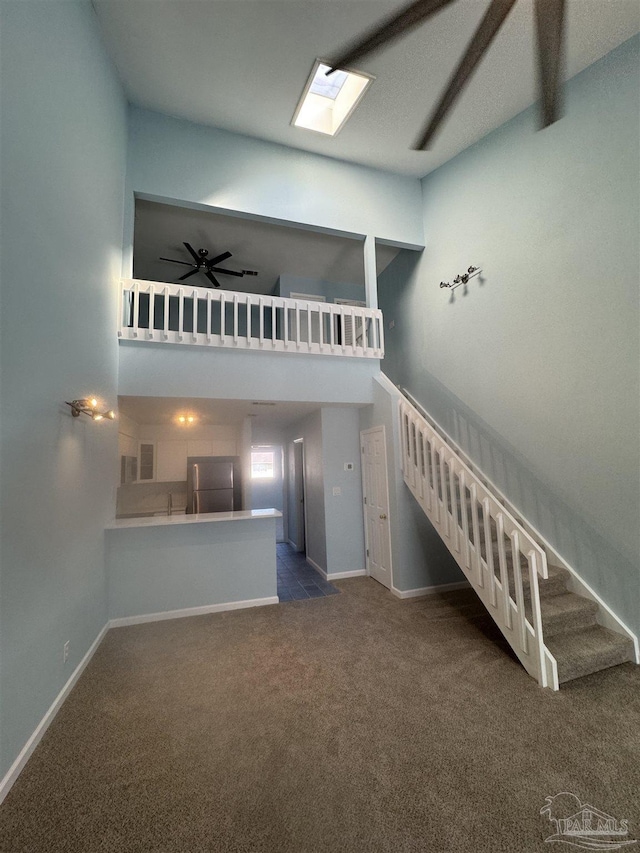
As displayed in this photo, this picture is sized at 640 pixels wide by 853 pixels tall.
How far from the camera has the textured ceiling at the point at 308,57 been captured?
321 cm

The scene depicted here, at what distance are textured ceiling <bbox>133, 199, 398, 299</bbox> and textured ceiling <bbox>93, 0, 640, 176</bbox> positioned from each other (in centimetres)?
119

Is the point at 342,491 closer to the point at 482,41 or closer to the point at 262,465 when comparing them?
the point at 482,41

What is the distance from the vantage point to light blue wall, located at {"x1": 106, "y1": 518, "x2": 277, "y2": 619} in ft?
12.1

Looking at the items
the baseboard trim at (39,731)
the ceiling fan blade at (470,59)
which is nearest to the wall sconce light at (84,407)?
the baseboard trim at (39,731)

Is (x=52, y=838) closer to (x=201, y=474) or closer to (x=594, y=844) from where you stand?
(x=594, y=844)

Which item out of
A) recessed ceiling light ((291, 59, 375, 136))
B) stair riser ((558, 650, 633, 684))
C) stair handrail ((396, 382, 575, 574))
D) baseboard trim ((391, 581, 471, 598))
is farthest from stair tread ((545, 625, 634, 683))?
recessed ceiling light ((291, 59, 375, 136))

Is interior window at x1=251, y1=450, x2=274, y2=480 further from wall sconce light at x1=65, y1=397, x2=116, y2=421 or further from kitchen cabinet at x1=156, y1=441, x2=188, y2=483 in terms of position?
wall sconce light at x1=65, y1=397, x2=116, y2=421

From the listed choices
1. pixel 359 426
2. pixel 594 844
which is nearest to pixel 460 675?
pixel 594 844

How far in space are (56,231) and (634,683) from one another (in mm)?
5152

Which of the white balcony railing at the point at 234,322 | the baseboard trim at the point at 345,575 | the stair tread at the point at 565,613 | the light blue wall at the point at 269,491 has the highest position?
the white balcony railing at the point at 234,322

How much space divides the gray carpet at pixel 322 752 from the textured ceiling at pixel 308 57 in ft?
15.3

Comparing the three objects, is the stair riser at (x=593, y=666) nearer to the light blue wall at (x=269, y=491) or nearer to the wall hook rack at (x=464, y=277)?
the wall hook rack at (x=464, y=277)

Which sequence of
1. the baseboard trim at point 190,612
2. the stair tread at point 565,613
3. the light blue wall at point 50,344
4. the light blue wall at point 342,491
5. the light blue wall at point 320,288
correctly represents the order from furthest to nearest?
the light blue wall at point 320,288, the light blue wall at point 342,491, the baseboard trim at point 190,612, the stair tread at point 565,613, the light blue wall at point 50,344

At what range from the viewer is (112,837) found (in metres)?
1.52
